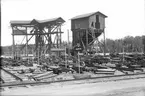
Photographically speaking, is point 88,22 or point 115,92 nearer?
point 115,92

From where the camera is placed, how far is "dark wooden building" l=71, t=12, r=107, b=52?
124ft

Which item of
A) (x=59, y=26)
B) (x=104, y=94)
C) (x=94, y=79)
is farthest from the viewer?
(x=59, y=26)

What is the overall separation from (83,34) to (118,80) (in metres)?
26.6

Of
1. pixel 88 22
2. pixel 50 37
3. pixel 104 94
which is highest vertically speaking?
pixel 88 22

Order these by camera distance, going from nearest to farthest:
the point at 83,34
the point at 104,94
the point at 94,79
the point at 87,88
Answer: the point at 104,94 < the point at 87,88 < the point at 94,79 < the point at 83,34

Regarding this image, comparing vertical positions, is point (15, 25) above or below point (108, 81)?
above

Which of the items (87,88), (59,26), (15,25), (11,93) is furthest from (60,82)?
(15,25)

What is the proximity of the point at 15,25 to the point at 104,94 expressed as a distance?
31.3m

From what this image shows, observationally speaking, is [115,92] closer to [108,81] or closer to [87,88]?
[87,88]

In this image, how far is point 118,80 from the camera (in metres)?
12.8

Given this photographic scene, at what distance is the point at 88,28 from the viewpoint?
37.7 metres

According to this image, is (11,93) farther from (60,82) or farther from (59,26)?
(59,26)

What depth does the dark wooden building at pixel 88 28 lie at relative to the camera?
37.9 meters

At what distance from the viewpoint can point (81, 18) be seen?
3966 centimetres
